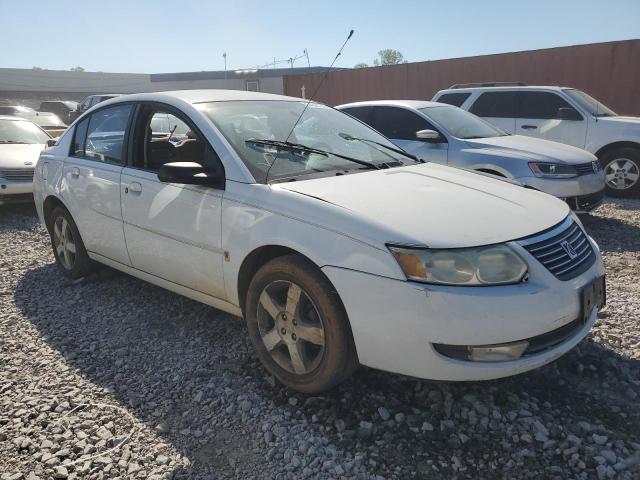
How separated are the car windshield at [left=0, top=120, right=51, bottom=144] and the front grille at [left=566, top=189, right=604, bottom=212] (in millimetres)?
8231

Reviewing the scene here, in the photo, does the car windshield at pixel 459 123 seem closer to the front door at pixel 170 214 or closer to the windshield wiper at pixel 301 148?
the windshield wiper at pixel 301 148

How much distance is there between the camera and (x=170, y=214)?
329 centimetres

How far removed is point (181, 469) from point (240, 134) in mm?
1904

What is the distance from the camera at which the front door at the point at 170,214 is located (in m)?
3.08

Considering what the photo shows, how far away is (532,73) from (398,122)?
31.9 ft

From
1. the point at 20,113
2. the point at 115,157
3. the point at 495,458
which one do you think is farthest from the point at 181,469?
the point at 20,113

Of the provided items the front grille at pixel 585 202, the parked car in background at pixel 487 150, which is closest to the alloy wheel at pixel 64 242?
the parked car in background at pixel 487 150

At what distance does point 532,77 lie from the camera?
579 inches

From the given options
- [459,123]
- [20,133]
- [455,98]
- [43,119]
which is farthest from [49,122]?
[459,123]

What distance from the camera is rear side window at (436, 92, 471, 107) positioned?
897 cm

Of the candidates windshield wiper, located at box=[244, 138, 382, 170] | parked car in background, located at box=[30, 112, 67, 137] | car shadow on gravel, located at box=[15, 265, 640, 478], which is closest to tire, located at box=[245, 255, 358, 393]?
car shadow on gravel, located at box=[15, 265, 640, 478]

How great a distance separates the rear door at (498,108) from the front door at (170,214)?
20.4 ft

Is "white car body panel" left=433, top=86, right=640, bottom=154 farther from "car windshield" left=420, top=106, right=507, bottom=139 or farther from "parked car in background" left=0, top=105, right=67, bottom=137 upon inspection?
"parked car in background" left=0, top=105, right=67, bottom=137

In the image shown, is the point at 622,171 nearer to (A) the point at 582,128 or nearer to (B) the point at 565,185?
(A) the point at 582,128
